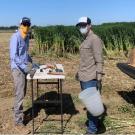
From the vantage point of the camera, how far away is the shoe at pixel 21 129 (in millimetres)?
8109

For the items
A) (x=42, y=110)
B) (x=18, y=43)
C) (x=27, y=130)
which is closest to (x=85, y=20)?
(x=18, y=43)

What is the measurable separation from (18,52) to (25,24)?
0.51 meters

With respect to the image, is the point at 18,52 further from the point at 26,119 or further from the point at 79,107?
the point at 79,107

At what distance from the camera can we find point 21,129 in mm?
8250

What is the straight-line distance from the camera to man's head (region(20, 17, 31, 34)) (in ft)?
26.0

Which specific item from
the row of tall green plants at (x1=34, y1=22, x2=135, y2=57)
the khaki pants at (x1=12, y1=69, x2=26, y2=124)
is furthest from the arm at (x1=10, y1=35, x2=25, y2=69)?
the row of tall green plants at (x1=34, y1=22, x2=135, y2=57)

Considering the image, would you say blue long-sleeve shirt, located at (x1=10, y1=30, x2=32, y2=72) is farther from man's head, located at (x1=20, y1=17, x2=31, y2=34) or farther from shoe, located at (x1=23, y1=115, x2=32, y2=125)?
shoe, located at (x1=23, y1=115, x2=32, y2=125)

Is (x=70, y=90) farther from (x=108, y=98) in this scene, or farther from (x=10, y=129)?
(x=10, y=129)

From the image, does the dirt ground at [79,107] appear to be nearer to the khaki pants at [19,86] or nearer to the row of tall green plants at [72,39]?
the khaki pants at [19,86]

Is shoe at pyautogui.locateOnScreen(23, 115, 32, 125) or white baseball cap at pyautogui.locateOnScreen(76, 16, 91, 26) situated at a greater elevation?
white baseball cap at pyautogui.locateOnScreen(76, 16, 91, 26)

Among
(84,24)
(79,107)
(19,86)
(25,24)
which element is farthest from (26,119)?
(84,24)

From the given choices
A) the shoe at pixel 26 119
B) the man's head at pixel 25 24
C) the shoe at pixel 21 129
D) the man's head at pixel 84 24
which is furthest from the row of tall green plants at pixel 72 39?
the man's head at pixel 84 24

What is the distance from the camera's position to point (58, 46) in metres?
20.8

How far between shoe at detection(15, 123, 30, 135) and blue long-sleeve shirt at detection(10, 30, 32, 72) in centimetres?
107
